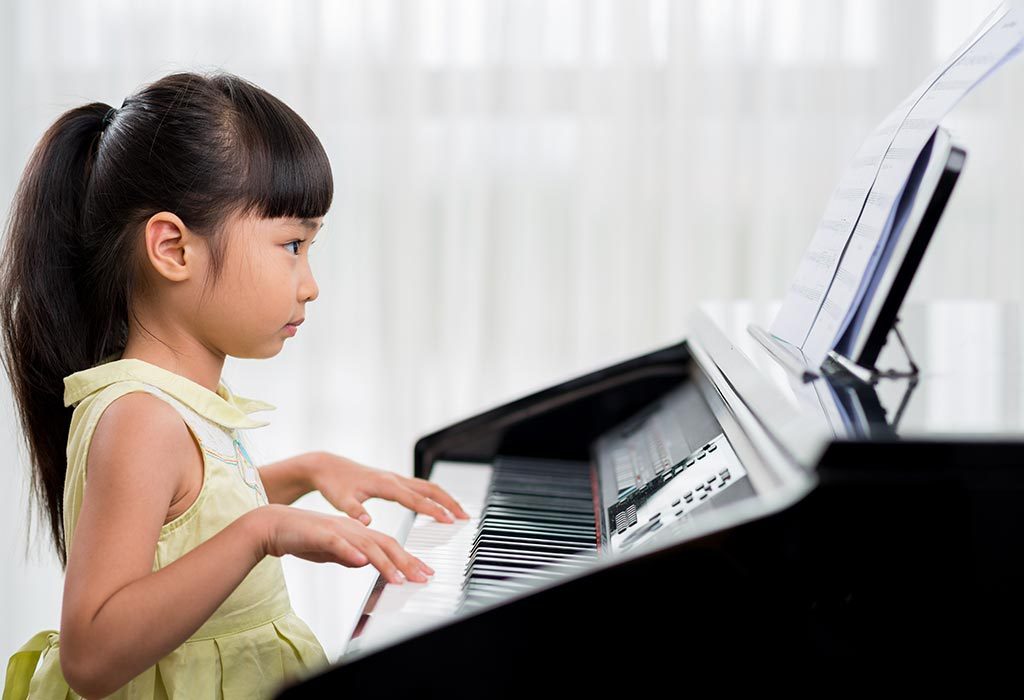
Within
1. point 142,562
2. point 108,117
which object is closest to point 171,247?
point 108,117

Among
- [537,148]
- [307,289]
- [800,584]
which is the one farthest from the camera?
[537,148]

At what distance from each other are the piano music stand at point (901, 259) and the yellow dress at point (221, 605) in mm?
591

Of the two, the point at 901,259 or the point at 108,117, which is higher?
the point at 108,117

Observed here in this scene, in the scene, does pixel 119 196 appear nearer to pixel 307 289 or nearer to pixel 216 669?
pixel 307 289

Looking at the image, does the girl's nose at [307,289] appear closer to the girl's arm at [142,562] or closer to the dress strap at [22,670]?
the girl's arm at [142,562]

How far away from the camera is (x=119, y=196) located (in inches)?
41.7

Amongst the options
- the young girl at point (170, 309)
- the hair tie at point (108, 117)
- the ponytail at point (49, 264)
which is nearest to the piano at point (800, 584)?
the young girl at point (170, 309)

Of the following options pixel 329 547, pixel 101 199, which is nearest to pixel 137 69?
pixel 101 199

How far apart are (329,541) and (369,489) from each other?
38 cm

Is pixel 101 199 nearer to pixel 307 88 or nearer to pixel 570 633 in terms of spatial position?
pixel 570 633

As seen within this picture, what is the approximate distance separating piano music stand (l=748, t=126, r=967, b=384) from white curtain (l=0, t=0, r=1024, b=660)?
4.51 ft

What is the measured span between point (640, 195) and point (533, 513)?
4.31ft

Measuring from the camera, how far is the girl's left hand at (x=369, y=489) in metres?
1.20

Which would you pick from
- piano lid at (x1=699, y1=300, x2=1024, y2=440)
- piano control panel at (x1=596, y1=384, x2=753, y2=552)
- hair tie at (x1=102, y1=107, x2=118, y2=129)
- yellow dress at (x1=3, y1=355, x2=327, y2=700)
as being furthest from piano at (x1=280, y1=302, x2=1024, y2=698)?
hair tie at (x1=102, y1=107, x2=118, y2=129)
